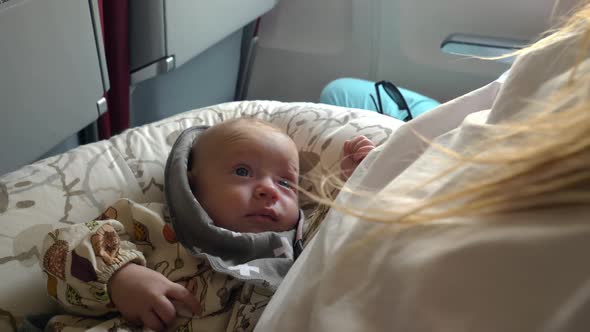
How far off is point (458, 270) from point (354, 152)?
55cm

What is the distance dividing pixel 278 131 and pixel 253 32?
101 cm

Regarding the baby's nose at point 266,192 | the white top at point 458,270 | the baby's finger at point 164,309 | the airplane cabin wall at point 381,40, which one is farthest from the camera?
the airplane cabin wall at point 381,40

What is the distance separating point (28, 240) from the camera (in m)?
0.77

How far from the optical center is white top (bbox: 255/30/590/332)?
0.31 meters

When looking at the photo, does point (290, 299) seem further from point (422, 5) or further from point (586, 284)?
point (422, 5)

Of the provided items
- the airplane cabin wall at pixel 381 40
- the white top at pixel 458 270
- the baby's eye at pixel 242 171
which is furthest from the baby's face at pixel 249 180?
the airplane cabin wall at pixel 381 40

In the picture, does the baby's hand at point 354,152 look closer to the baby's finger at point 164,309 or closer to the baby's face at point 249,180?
the baby's face at point 249,180

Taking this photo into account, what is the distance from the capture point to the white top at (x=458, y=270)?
1.02 ft

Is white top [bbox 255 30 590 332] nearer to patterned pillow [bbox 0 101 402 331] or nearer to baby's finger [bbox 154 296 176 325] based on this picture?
baby's finger [bbox 154 296 176 325]

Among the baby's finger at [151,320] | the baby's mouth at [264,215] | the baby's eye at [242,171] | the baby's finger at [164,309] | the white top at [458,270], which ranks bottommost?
the baby's finger at [151,320]

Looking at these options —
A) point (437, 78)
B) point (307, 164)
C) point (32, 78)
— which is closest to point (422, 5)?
point (437, 78)

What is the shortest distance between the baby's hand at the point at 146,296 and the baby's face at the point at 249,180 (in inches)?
6.0

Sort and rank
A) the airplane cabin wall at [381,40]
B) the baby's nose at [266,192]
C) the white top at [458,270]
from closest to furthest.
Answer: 1. the white top at [458,270]
2. the baby's nose at [266,192]
3. the airplane cabin wall at [381,40]

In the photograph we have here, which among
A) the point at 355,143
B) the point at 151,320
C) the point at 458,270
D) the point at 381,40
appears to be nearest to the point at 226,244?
the point at 151,320
